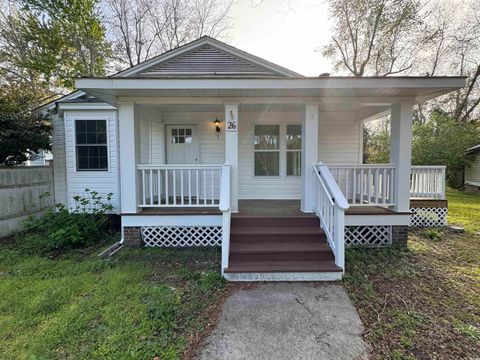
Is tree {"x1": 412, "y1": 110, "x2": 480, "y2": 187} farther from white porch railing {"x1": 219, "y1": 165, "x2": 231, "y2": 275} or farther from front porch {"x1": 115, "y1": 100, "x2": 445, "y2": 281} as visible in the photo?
white porch railing {"x1": 219, "y1": 165, "x2": 231, "y2": 275}

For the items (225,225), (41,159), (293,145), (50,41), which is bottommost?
(225,225)

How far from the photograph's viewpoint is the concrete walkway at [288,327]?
7.34 ft

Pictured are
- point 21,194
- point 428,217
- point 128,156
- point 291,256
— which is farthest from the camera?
point 428,217

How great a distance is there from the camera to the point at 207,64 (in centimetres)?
660

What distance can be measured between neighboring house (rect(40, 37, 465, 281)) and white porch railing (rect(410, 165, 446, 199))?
1.1 inches

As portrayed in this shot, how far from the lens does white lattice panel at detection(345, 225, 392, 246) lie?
16.1 feet

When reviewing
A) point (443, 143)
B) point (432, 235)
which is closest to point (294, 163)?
point (432, 235)

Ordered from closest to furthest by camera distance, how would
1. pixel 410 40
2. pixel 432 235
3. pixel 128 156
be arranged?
pixel 128 156, pixel 432 235, pixel 410 40

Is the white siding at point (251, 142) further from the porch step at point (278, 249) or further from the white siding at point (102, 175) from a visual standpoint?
the porch step at point (278, 249)

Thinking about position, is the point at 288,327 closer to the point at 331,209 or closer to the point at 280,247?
the point at 280,247

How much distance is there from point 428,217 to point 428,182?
0.94m

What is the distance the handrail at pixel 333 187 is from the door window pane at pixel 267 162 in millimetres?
2275

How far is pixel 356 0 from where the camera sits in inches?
620

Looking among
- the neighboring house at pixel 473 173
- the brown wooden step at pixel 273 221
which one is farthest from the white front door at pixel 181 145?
the neighboring house at pixel 473 173
